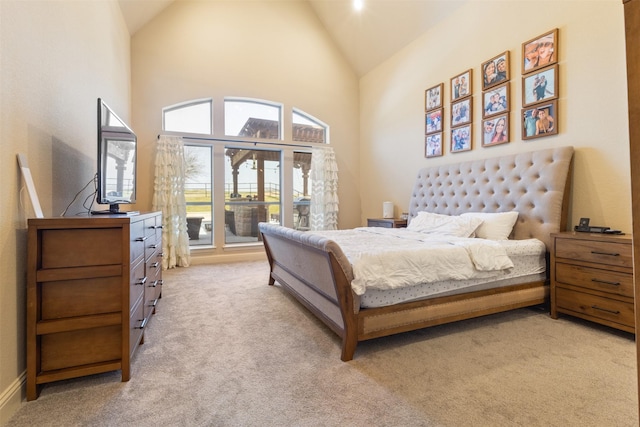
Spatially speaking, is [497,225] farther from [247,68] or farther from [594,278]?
[247,68]

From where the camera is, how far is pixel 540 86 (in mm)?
3104

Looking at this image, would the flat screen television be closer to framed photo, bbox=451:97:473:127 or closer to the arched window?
the arched window

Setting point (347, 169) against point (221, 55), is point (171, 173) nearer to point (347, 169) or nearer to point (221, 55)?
point (221, 55)

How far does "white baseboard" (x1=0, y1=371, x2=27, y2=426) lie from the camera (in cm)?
135

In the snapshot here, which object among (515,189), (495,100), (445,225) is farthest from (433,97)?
(445,225)

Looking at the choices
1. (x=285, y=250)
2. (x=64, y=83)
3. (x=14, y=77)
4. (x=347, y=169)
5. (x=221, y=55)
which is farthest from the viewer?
(x=347, y=169)

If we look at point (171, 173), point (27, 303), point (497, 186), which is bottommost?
point (27, 303)

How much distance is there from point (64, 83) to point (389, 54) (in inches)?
189

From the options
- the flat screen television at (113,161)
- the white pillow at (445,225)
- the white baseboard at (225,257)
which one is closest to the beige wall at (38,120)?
the flat screen television at (113,161)

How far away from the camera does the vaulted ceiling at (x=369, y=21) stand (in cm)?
420

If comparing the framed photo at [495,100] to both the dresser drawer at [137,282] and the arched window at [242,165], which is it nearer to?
the arched window at [242,165]

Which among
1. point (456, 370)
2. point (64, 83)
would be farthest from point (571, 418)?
point (64, 83)

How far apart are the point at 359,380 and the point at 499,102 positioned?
136 inches

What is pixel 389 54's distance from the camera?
528cm
